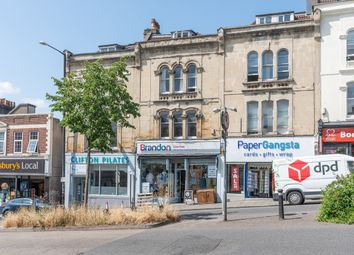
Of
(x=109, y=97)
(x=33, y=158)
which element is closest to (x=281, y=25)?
(x=109, y=97)

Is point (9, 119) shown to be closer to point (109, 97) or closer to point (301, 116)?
point (109, 97)

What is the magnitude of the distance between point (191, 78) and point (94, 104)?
521 inches

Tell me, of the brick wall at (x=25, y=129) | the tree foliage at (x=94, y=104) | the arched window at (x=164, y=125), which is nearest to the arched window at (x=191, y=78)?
the arched window at (x=164, y=125)

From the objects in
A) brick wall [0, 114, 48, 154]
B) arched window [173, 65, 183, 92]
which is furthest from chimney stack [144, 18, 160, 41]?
brick wall [0, 114, 48, 154]

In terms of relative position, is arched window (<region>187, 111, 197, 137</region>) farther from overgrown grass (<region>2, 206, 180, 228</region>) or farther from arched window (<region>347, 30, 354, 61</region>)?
overgrown grass (<region>2, 206, 180, 228</region>)

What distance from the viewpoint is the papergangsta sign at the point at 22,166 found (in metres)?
38.5

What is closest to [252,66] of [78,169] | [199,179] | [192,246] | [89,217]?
[199,179]

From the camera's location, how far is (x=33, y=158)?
3869 centimetres

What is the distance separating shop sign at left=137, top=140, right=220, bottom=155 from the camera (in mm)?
33000

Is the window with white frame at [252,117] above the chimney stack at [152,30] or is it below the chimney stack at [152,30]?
below

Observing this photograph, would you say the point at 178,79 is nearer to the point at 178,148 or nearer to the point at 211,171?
the point at 178,148

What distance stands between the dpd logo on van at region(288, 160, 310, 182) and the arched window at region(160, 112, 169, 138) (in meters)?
11.5

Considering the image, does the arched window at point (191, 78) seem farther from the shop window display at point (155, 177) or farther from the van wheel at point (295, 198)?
the van wheel at point (295, 198)

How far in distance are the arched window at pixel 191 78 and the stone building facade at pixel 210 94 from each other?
0.07 meters
